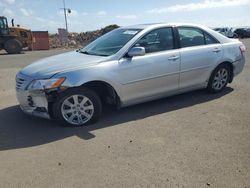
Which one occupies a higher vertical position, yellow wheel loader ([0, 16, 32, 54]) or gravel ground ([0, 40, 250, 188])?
yellow wheel loader ([0, 16, 32, 54])

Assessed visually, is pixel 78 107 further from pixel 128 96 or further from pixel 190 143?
pixel 190 143

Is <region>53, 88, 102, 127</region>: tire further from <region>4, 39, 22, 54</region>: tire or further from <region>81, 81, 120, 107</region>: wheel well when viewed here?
<region>4, 39, 22, 54</region>: tire

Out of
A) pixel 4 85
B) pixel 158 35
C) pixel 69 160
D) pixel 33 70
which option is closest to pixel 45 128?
pixel 33 70

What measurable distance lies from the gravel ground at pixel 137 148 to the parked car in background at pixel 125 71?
35 cm

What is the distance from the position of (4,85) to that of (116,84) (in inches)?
184

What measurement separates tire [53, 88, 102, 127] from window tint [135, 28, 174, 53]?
129 centimetres

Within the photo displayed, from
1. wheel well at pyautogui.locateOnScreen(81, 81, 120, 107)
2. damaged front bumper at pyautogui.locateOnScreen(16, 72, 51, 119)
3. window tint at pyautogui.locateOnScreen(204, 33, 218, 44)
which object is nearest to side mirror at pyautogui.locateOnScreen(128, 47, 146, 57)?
wheel well at pyautogui.locateOnScreen(81, 81, 120, 107)

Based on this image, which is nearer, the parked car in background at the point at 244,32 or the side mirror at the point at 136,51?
the side mirror at the point at 136,51

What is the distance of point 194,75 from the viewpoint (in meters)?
6.15

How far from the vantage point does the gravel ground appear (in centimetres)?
Result: 337

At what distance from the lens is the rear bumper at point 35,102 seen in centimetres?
479

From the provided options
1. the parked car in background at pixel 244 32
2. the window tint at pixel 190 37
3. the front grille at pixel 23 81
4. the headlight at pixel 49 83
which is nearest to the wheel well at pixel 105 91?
the headlight at pixel 49 83

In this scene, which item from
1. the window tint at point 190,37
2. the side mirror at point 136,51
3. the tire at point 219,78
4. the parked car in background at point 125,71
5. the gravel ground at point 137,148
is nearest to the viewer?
the gravel ground at point 137,148

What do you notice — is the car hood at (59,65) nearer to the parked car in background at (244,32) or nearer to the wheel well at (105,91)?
the wheel well at (105,91)
